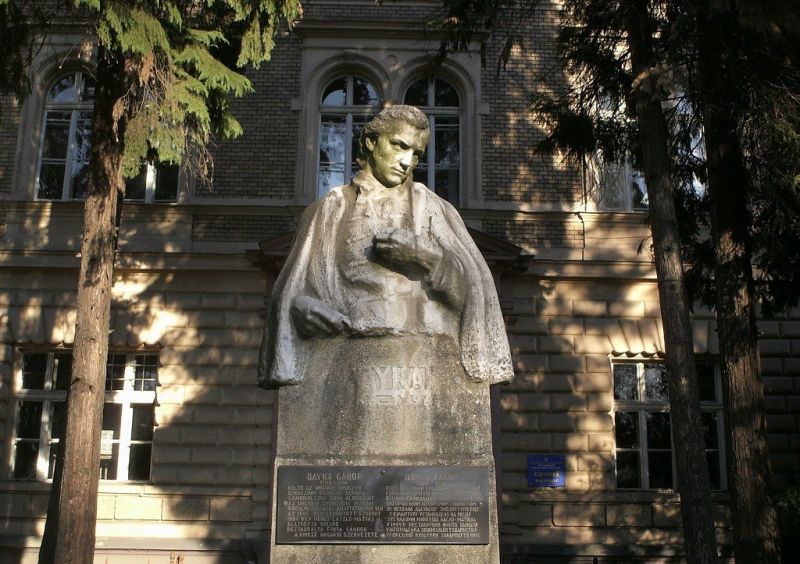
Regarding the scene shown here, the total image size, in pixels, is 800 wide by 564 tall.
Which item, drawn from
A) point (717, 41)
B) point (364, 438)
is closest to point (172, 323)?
point (717, 41)

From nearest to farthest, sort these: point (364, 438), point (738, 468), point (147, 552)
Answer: point (364, 438), point (738, 468), point (147, 552)

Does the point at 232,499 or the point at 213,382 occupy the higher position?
the point at 213,382

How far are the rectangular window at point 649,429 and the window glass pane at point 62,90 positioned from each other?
10.5 meters

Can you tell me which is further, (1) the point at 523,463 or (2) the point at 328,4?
(2) the point at 328,4

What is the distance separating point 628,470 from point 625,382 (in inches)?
55.7

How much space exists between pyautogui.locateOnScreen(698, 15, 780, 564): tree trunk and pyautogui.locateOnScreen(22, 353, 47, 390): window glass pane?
1040cm

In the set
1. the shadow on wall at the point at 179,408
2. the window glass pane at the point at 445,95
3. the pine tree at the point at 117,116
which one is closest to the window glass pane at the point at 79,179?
the shadow on wall at the point at 179,408

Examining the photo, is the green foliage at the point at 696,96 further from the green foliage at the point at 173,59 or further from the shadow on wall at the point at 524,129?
the green foliage at the point at 173,59

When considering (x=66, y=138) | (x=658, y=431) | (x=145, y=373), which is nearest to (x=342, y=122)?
(x=66, y=138)

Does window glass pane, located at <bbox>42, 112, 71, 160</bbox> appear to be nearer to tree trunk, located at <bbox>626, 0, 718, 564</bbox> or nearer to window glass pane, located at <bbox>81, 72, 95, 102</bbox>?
window glass pane, located at <bbox>81, 72, 95, 102</bbox>

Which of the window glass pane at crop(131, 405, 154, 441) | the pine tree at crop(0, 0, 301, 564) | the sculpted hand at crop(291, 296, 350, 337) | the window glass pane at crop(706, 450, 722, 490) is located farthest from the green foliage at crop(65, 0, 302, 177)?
the window glass pane at crop(706, 450, 722, 490)

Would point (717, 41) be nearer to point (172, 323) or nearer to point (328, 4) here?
point (328, 4)

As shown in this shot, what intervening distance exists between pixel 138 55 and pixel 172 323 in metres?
5.42

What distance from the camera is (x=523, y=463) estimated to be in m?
14.3
